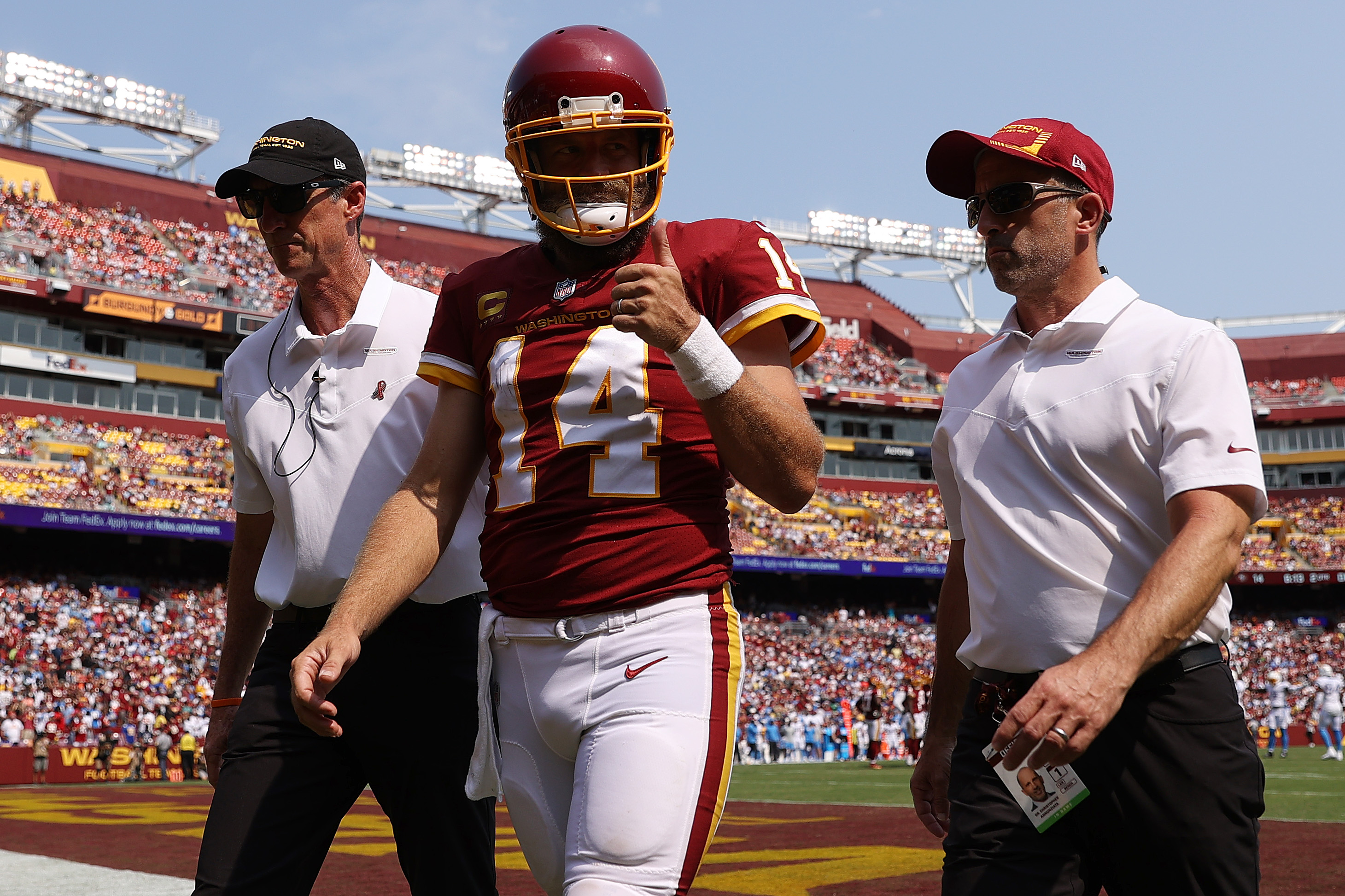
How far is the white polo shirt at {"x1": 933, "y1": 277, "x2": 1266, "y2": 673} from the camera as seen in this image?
2602 mm

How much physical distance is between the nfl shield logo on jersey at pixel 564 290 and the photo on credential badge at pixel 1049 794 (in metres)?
1.28

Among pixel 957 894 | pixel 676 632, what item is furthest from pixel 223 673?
pixel 957 894

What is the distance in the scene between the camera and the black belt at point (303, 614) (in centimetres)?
338

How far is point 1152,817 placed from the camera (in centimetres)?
259

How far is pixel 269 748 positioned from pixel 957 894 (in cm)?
175

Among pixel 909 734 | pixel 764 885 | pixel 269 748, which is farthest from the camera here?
pixel 909 734

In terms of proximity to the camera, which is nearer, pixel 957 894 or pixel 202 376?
pixel 957 894

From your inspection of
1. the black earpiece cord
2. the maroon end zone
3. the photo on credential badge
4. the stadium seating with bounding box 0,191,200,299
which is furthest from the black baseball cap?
the stadium seating with bounding box 0,191,200,299

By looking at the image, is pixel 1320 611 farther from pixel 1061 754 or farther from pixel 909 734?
pixel 1061 754

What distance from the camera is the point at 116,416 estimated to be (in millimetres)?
37250

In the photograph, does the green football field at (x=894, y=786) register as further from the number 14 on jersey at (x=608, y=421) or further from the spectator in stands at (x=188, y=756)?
the spectator in stands at (x=188, y=756)

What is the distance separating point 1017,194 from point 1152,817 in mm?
1432

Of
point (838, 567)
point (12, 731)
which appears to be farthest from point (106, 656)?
point (838, 567)

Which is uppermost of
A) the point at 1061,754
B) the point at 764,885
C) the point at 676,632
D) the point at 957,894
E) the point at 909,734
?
the point at 676,632
